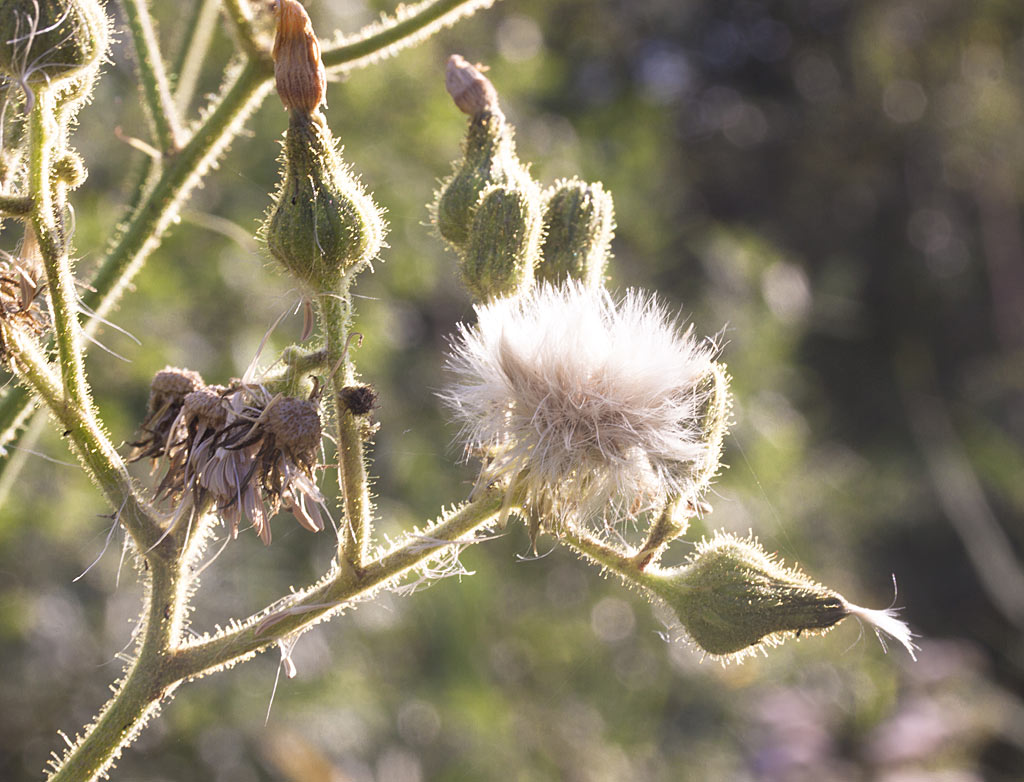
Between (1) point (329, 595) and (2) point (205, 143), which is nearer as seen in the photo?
(1) point (329, 595)

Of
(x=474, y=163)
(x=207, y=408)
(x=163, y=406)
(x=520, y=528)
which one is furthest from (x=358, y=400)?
(x=520, y=528)

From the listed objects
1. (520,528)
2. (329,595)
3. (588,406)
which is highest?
(520,528)

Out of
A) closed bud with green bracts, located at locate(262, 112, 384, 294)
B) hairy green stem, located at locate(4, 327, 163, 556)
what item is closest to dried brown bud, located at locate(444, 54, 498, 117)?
closed bud with green bracts, located at locate(262, 112, 384, 294)

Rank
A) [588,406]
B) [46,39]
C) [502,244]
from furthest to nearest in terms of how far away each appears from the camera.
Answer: [502,244], [588,406], [46,39]

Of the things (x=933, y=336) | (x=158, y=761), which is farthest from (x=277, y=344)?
(x=933, y=336)

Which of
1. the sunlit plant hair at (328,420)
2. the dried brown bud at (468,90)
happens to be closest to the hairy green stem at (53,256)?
the sunlit plant hair at (328,420)

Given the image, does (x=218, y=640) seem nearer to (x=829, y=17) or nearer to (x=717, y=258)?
(x=717, y=258)

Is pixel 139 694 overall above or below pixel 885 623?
below

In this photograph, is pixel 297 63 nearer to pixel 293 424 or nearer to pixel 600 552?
pixel 293 424
